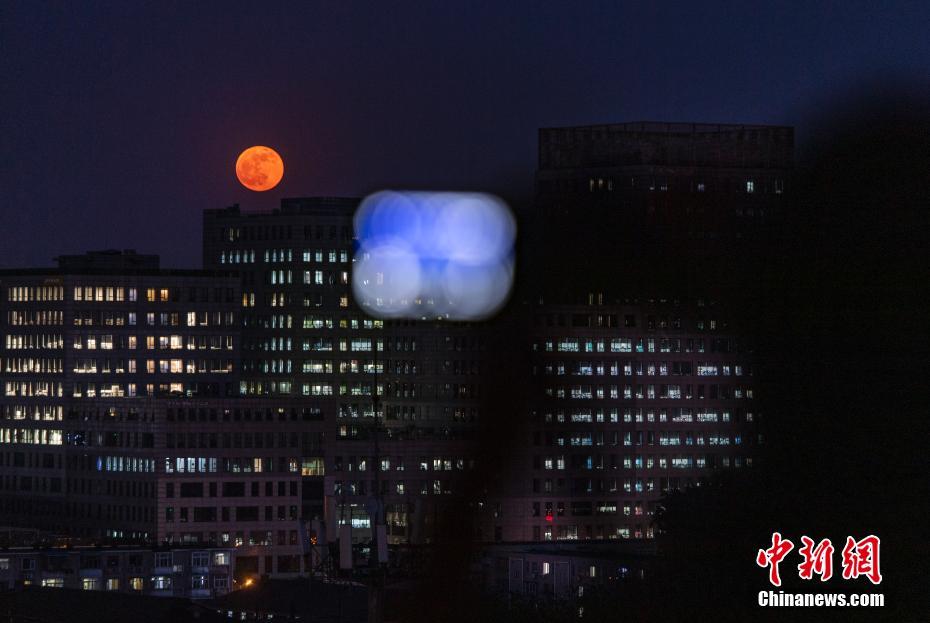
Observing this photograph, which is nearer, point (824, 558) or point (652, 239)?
point (652, 239)

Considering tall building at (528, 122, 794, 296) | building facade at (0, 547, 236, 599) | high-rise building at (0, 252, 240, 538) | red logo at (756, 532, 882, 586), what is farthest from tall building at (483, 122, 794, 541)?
high-rise building at (0, 252, 240, 538)

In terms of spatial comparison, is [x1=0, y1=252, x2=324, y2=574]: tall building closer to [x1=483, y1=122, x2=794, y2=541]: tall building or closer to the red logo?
[x1=483, y1=122, x2=794, y2=541]: tall building

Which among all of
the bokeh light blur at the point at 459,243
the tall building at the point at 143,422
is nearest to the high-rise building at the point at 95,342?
the tall building at the point at 143,422

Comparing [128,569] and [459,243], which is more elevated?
[459,243]

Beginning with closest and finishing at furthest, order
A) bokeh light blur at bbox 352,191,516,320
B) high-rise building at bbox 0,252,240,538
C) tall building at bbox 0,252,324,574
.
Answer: bokeh light blur at bbox 352,191,516,320 < tall building at bbox 0,252,324,574 < high-rise building at bbox 0,252,240,538

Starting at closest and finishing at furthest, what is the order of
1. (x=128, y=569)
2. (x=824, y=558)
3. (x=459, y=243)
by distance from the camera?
(x=824, y=558) → (x=459, y=243) → (x=128, y=569)

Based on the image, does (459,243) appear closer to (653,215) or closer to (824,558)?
(653,215)

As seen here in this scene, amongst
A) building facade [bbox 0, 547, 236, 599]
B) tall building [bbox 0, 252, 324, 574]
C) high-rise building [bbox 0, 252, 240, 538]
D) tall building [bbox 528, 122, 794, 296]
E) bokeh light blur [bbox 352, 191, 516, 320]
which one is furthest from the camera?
high-rise building [bbox 0, 252, 240, 538]

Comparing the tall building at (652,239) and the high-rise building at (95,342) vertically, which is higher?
the high-rise building at (95,342)

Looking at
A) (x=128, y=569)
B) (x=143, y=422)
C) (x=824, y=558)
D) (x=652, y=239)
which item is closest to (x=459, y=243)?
(x=652, y=239)

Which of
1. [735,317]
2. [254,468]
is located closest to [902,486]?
[735,317]

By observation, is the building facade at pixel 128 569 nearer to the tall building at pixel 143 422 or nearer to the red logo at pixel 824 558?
the tall building at pixel 143 422

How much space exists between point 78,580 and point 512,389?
17484mm

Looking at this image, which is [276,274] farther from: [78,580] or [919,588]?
[919,588]
